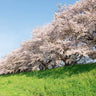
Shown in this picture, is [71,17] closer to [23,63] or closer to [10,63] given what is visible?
[23,63]

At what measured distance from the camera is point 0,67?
109 feet

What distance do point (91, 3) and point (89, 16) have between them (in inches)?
109

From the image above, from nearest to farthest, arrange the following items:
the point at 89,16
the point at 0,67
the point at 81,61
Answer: the point at 89,16
the point at 81,61
the point at 0,67

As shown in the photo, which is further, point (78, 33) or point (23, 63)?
point (23, 63)

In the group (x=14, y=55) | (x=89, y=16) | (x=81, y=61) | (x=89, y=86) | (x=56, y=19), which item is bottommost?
(x=89, y=86)

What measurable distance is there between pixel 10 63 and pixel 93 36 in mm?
21089

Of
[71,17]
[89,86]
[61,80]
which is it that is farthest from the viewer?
[71,17]

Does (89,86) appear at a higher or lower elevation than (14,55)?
lower

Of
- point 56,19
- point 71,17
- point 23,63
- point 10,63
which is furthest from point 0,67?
point 71,17

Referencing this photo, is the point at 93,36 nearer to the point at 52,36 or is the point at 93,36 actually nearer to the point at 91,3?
the point at 91,3

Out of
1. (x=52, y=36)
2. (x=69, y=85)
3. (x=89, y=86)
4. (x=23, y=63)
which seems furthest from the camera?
(x=23, y=63)

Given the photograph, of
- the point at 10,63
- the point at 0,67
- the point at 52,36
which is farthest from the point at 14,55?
the point at 52,36

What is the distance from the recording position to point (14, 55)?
30.5 metres

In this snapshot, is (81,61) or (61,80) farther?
(81,61)
